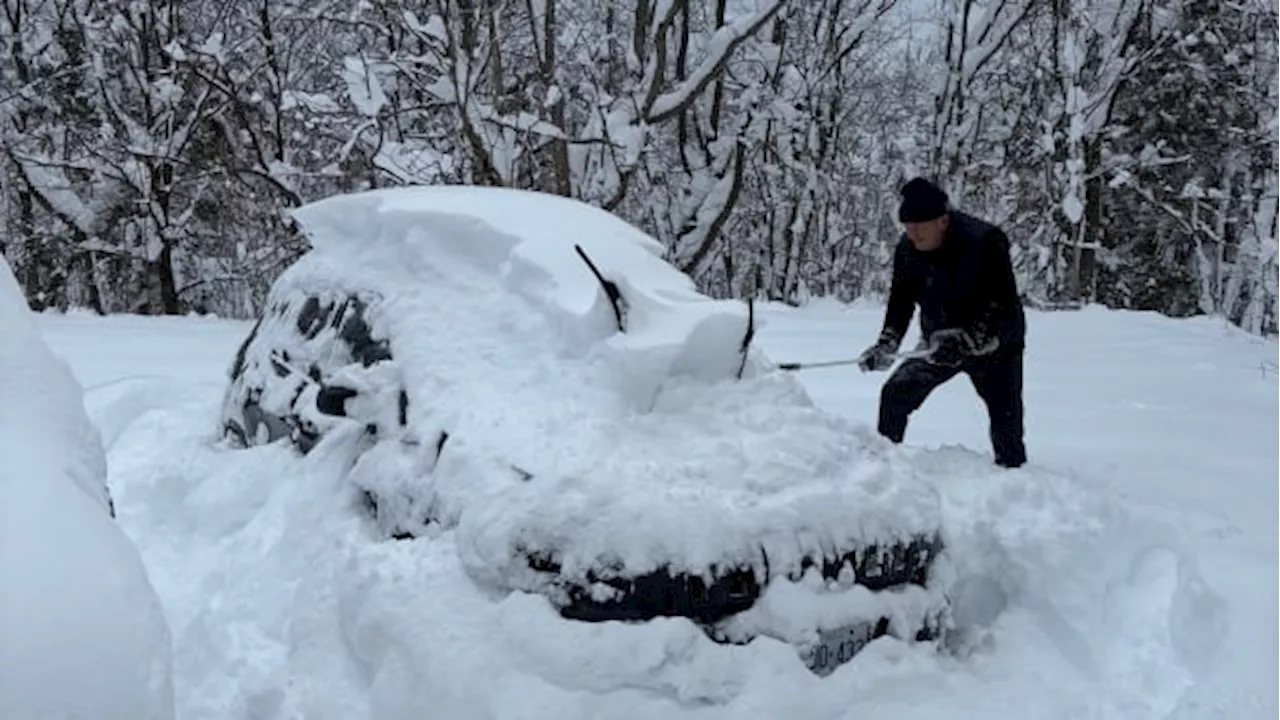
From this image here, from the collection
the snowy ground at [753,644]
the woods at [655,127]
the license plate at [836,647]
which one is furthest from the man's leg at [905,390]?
the woods at [655,127]

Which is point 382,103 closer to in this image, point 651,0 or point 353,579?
point 651,0

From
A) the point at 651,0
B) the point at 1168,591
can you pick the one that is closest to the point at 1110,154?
the point at 651,0

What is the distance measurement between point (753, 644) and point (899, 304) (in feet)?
9.38

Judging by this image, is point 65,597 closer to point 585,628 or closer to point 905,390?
point 585,628

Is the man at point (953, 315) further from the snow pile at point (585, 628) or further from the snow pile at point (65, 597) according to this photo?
the snow pile at point (65, 597)

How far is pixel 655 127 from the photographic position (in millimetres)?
15625

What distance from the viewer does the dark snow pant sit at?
5531 millimetres

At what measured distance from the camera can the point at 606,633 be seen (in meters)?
3.24

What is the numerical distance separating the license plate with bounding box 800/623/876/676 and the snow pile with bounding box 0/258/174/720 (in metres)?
1.87

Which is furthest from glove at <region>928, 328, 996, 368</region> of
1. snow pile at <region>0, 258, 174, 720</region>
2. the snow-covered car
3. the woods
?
the woods

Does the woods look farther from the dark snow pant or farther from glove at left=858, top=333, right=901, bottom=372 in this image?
the dark snow pant

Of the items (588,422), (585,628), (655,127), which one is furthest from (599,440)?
(655,127)

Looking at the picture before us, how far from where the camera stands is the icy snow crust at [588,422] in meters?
3.33

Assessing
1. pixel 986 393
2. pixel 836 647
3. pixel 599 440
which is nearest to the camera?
pixel 836 647
